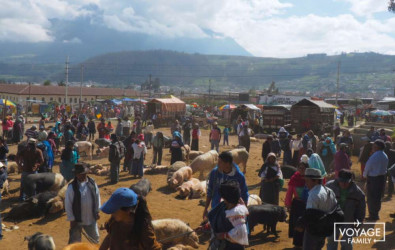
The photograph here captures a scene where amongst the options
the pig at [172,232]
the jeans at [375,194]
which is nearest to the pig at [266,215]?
the pig at [172,232]

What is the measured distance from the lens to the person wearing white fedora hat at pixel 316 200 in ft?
14.8

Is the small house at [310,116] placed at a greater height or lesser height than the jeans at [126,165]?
greater

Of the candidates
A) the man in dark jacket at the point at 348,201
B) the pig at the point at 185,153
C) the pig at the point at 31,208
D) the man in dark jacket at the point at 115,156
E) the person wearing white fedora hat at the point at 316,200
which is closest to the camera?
the person wearing white fedora hat at the point at 316,200

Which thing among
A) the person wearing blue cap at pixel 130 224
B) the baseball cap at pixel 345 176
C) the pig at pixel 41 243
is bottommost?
the pig at pixel 41 243

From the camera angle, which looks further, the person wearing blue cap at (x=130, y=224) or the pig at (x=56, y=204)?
the pig at (x=56, y=204)

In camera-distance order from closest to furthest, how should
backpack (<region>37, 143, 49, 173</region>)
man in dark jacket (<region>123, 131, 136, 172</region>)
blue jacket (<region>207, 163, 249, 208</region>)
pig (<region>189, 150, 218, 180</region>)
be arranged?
blue jacket (<region>207, 163, 249, 208</region>), backpack (<region>37, 143, 49, 173</region>), man in dark jacket (<region>123, 131, 136, 172</region>), pig (<region>189, 150, 218, 180</region>)

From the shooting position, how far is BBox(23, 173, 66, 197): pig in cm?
911

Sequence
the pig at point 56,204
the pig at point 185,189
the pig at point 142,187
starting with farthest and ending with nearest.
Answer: the pig at point 185,189
the pig at point 142,187
the pig at point 56,204

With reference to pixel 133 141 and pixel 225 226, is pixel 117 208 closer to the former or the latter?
pixel 225 226

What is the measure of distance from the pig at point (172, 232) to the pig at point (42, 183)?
4.16 m

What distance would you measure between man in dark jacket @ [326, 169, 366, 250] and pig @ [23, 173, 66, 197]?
7.06 meters

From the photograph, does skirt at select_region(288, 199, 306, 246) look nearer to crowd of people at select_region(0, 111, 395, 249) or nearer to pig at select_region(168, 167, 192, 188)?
crowd of people at select_region(0, 111, 395, 249)

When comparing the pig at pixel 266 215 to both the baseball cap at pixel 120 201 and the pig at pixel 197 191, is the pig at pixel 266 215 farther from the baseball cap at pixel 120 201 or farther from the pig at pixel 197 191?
the baseball cap at pixel 120 201

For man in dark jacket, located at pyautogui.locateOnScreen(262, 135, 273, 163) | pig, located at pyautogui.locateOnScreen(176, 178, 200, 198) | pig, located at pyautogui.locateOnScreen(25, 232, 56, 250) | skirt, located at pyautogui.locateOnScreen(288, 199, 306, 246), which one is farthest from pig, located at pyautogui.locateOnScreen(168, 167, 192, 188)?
pig, located at pyautogui.locateOnScreen(25, 232, 56, 250)
